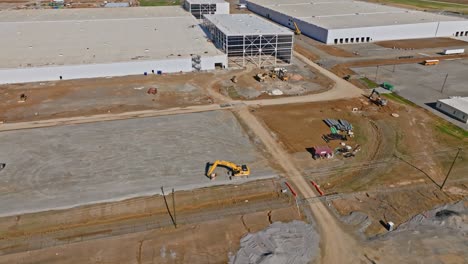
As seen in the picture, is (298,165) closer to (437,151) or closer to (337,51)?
(437,151)

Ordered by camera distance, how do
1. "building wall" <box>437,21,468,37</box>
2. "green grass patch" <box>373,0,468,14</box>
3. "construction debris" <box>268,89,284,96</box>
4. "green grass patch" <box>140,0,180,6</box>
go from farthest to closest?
"green grass patch" <box>140,0,180,6</box>
"green grass patch" <box>373,0,468,14</box>
"building wall" <box>437,21,468,37</box>
"construction debris" <box>268,89,284,96</box>

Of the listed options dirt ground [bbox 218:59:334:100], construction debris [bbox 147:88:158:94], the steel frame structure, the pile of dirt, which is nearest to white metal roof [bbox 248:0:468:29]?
the steel frame structure

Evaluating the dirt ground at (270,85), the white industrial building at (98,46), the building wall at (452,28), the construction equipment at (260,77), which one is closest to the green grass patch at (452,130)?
the dirt ground at (270,85)

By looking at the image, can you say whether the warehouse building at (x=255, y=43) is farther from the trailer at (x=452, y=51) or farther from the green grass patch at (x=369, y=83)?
the trailer at (x=452, y=51)

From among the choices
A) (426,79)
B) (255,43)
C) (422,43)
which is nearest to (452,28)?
(422,43)

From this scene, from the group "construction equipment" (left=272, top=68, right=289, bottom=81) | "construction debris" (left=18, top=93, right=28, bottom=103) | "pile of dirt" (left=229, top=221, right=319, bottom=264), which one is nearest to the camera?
"pile of dirt" (left=229, top=221, right=319, bottom=264)

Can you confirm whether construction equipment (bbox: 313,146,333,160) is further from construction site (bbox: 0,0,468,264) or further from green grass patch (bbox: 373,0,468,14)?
green grass patch (bbox: 373,0,468,14)

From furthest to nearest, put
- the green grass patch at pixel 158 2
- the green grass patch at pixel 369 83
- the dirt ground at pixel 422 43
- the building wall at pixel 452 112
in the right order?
1. the green grass patch at pixel 158 2
2. the dirt ground at pixel 422 43
3. the green grass patch at pixel 369 83
4. the building wall at pixel 452 112
